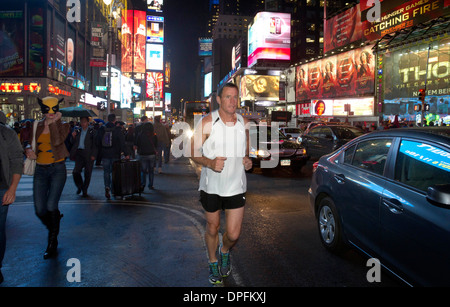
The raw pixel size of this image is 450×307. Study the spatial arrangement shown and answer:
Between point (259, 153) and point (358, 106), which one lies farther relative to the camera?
point (358, 106)

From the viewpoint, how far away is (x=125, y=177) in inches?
319

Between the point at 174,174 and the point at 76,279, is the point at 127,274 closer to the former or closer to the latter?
the point at 76,279

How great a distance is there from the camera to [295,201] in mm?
8000

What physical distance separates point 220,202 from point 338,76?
35587 millimetres

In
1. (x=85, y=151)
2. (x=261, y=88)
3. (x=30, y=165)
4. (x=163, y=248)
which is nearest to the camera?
(x=30, y=165)

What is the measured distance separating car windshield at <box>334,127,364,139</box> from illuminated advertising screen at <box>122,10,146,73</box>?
62222mm

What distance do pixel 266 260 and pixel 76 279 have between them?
2.23 meters

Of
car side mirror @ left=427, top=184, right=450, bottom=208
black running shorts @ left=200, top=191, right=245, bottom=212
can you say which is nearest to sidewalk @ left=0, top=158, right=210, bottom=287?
black running shorts @ left=200, top=191, right=245, bottom=212

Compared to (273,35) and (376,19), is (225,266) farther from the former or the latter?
(273,35)

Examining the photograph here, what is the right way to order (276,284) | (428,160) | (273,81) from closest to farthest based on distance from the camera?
(428,160), (276,284), (273,81)

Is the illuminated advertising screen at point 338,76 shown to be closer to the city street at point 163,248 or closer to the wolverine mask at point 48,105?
the city street at point 163,248

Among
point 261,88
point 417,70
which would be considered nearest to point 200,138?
point 417,70

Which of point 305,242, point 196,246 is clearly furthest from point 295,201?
point 196,246

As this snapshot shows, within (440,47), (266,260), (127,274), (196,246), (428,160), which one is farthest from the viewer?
(440,47)
